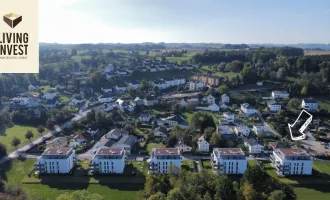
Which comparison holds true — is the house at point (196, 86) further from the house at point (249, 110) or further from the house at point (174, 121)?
the house at point (174, 121)

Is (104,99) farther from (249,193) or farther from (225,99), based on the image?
(249,193)

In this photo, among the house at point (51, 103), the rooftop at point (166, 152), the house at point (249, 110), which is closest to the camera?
the rooftop at point (166, 152)

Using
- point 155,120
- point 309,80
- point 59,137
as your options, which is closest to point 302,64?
point 309,80

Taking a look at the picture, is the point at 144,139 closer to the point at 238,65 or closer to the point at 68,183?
the point at 68,183

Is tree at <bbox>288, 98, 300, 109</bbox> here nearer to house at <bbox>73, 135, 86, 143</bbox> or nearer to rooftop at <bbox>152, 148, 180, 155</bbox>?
rooftop at <bbox>152, 148, 180, 155</bbox>

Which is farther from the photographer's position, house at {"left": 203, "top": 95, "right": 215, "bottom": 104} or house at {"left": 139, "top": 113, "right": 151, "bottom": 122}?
house at {"left": 203, "top": 95, "right": 215, "bottom": 104}

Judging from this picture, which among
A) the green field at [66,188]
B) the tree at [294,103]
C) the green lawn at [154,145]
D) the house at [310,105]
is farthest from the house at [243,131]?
the green field at [66,188]

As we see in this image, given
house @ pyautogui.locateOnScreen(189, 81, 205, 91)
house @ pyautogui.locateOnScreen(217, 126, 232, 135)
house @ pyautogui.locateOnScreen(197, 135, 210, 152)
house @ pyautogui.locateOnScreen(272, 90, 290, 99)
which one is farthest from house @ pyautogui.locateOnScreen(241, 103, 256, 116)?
house @ pyautogui.locateOnScreen(189, 81, 205, 91)

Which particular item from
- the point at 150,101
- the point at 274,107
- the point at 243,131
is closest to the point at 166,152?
the point at 243,131
